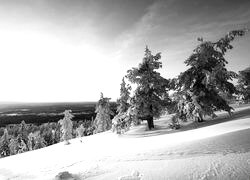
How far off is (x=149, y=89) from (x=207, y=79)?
535 cm

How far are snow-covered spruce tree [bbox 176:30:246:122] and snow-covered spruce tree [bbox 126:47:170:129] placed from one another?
183 cm

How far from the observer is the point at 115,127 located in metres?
17.3

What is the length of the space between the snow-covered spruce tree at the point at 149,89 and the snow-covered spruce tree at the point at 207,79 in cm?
183

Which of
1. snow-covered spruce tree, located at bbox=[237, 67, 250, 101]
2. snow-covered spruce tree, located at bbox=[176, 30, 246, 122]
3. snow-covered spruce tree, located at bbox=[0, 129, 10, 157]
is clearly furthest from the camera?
snow-covered spruce tree, located at bbox=[0, 129, 10, 157]

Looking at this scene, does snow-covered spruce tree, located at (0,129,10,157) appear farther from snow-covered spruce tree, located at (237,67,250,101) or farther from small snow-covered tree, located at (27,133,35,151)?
snow-covered spruce tree, located at (237,67,250,101)

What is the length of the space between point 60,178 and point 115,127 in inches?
439

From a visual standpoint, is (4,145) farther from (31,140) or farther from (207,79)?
(207,79)

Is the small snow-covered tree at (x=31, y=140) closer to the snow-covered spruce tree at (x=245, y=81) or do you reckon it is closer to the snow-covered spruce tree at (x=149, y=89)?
the snow-covered spruce tree at (x=149, y=89)

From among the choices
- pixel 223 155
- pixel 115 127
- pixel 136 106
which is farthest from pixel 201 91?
pixel 223 155

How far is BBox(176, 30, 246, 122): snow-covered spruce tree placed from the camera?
48.4ft

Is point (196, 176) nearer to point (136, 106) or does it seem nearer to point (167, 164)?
point (167, 164)

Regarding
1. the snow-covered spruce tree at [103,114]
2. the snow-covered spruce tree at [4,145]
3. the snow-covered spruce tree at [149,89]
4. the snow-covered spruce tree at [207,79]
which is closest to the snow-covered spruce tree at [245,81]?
the snow-covered spruce tree at [207,79]

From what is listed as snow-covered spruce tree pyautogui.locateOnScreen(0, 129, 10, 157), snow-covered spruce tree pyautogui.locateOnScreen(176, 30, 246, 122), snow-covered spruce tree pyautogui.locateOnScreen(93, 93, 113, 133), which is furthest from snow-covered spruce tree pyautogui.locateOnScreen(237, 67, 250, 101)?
snow-covered spruce tree pyautogui.locateOnScreen(0, 129, 10, 157)

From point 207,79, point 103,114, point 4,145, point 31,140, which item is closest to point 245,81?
point 207,79
